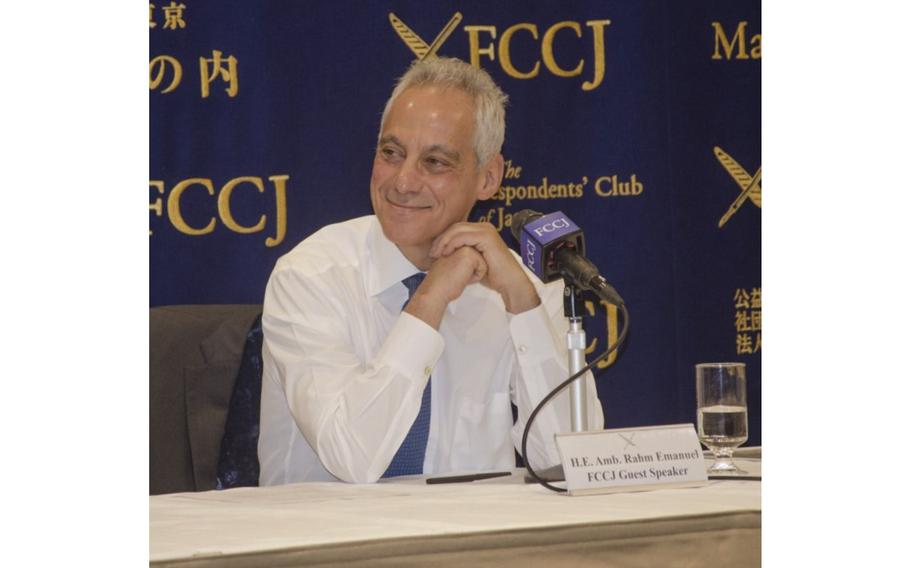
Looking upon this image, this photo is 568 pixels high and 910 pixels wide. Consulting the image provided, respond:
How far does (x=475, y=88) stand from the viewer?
2.28m

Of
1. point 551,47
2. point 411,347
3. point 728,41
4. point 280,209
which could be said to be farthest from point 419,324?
point 728,41

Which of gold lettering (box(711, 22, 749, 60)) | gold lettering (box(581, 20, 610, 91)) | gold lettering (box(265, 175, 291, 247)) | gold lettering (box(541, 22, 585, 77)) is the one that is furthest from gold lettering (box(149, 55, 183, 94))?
gold lettering (box(711, 22, 749, 60))

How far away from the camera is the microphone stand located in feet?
4.99

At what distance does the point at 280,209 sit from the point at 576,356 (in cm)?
155

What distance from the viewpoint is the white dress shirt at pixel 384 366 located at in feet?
6.10

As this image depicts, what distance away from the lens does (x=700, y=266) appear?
311 centimetres

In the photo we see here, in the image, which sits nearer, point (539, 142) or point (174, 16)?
point (174, 16)

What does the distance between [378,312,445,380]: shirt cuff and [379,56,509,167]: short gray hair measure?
0.53 metres

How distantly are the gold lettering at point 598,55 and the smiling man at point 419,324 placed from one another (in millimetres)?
734

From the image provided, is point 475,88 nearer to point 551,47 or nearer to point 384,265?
point 384,265

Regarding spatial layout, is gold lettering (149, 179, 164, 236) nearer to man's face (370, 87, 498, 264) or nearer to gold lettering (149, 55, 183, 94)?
gold lettering (149, 55, 183, 94)

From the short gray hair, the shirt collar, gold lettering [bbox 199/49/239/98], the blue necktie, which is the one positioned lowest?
the blue necktie

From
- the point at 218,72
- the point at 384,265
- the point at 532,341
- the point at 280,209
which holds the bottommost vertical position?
the point at 532,341
